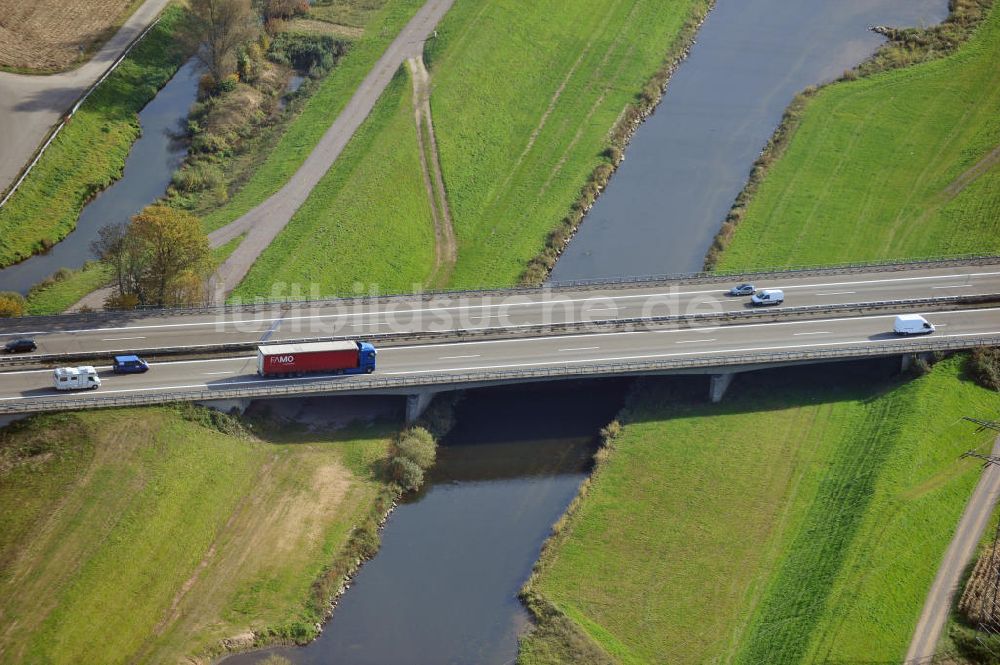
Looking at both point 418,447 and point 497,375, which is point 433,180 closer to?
point 497,375

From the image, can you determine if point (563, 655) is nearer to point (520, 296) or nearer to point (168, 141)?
point (520, 296)

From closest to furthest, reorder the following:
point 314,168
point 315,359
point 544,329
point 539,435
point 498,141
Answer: point 315,359 < point 539,435 < point 544,329 < point 314,168 < point 498,141

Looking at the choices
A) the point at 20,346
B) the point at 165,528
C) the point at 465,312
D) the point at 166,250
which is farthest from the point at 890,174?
the point at 20,346

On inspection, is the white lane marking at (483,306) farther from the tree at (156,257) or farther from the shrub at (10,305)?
the tree at (156,257)

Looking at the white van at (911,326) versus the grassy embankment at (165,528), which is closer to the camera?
the grassy embankment at (165,528)

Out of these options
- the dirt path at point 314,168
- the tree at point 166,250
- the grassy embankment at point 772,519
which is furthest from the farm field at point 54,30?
the grassy embankment at point 772,519

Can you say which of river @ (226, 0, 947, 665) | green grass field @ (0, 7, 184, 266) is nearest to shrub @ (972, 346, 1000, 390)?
river @ (226, 0, 947, 665)
